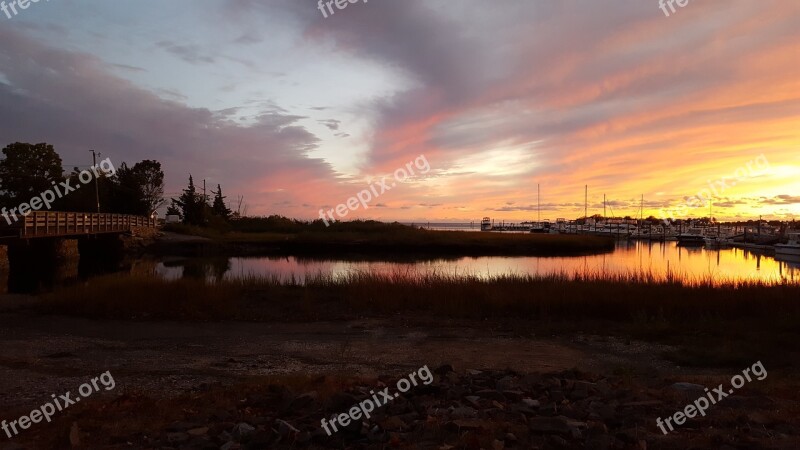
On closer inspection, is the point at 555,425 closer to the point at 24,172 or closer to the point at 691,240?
the point at 24,172

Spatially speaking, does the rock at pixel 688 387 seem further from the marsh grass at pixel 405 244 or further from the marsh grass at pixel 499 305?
the marsh grass at pixel 405 244

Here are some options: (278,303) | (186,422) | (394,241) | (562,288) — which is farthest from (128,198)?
(186,422)

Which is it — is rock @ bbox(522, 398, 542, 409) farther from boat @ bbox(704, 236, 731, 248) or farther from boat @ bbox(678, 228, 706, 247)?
boat @ bbox(678, 228, 706, 247)

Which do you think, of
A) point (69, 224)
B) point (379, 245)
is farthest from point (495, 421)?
point (379, 245)

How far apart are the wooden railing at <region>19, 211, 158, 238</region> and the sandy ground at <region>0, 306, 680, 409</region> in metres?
23.6

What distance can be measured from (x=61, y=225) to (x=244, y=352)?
1421 inches

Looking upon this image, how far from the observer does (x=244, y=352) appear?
11062mm

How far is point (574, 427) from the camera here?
223 inches

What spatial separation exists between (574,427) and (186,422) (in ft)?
14.9

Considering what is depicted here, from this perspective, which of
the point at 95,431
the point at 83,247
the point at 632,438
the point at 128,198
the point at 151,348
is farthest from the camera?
the point at 128,198

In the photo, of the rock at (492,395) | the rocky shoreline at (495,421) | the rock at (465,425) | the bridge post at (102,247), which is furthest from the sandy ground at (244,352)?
the bridge post at (102,247)

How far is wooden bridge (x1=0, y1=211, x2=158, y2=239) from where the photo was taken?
33250 millimetres

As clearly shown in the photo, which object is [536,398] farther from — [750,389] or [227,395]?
[227,395]

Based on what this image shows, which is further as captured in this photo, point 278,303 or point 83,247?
point 83,247
